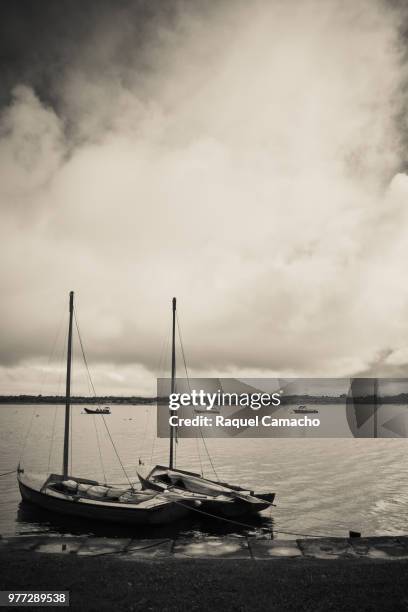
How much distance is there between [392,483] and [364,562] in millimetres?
37369

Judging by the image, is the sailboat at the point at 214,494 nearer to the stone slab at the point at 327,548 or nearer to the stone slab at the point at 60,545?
the stone slab at the point at 327,548

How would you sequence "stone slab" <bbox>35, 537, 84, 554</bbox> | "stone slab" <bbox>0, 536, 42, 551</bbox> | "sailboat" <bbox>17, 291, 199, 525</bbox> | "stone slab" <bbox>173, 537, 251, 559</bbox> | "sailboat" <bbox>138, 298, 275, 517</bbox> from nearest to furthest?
"stone slab" <bbox>173, 537, 251, 559</bbox>, "stone slab" <bbox>35, 537, 84, 554</bbox>, "stone slab" <bbox>0, 536, 42, 551</bbox>, "sailboat" <bbox>17, 291, 199, 525</bbox>, "sailboat" <bbox>138, 298, 275, 517</bbox>

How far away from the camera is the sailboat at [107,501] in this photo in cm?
2712

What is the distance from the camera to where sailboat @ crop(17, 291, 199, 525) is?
27125mm

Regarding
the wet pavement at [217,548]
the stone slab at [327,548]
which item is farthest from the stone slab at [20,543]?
the stone slab at [327,548]

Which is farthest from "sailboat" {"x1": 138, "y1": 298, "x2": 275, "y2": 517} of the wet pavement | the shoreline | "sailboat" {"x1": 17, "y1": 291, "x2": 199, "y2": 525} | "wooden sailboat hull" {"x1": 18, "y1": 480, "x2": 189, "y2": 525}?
the shoreline

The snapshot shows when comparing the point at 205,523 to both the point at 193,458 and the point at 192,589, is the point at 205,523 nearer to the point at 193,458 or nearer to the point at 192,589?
the point at 192,589

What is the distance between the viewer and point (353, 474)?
183 ft

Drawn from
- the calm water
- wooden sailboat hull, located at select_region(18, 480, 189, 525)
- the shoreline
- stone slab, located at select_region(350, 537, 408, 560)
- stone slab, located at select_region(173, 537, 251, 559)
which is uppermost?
the shoreline

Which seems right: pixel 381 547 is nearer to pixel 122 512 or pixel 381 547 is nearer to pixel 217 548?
pixel 217 548

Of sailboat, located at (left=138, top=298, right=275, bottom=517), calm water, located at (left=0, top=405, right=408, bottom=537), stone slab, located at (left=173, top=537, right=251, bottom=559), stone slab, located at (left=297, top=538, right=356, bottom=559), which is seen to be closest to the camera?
stone slab, located at (left=297, top=538, right=356, bottom=559)

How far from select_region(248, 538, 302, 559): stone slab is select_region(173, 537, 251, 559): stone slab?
326 millimetres

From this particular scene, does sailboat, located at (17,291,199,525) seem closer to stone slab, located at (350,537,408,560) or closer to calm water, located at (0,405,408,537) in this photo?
calm water, located at (0,405,408,537)

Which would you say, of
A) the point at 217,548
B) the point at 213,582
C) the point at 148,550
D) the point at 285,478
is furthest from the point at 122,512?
the point at 285,478
